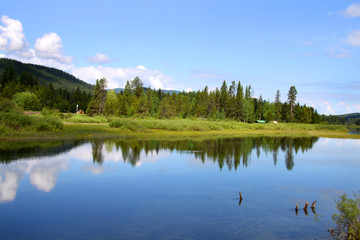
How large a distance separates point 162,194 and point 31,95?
8088 centimetres

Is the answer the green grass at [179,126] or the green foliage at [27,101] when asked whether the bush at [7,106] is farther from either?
the green foliage at [27,101]

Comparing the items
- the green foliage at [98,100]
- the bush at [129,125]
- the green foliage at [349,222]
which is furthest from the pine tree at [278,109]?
the green foliage at [349,222]

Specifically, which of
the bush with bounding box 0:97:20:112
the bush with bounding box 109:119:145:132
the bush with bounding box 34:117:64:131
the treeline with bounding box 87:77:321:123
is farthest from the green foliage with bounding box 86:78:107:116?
the bush with bounding box 34:117:64:131

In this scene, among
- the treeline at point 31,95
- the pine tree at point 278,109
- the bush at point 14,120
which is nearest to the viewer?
the bush at point 14,120

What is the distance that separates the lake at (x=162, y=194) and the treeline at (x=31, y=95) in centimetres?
5504

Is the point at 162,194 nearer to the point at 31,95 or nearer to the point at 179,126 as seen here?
the point at 179,126

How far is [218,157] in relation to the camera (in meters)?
26.7

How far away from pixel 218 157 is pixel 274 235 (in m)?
16.6

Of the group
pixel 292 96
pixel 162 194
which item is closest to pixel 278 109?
pixel 292 96

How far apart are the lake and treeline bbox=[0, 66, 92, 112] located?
55.0 metres

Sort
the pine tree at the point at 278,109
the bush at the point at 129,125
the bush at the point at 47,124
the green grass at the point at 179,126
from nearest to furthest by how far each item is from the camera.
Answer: the bush at the point at 47,124 < the bush at the point at 129,125 < the green grass at the point at 179,126 < the pine tree at the point at 278,109

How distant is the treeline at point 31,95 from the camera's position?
7994cm

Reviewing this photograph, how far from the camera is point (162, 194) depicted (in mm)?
14961

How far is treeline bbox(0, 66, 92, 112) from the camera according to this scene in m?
79.9
